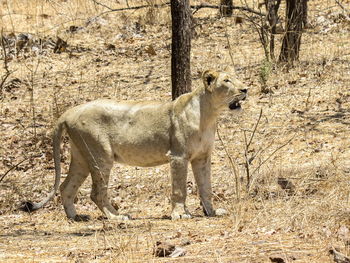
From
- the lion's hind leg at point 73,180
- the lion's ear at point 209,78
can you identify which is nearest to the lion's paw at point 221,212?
the lion's ear at point 209,78

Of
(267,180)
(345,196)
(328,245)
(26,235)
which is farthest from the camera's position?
(267,180)

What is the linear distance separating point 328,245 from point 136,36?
12.4 m

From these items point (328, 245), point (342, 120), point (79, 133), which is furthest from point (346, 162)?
point (328, 245)

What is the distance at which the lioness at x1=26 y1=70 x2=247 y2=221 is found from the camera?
8.05 metres

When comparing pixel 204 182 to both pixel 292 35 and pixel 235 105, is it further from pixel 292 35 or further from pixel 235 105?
pixel 292 35

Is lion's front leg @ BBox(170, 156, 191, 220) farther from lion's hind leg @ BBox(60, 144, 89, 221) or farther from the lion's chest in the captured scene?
lion's hind leg @ BBox(60, 144, 89, 221)

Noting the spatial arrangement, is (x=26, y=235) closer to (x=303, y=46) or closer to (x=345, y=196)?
(x=345, y=196)

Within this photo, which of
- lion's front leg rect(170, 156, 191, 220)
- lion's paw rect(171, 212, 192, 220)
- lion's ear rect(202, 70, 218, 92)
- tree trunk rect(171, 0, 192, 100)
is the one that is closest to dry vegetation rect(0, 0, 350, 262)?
lion's paw rect(171, 212, 192, 220)

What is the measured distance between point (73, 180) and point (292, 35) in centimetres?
652

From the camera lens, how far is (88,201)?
959 centimetres

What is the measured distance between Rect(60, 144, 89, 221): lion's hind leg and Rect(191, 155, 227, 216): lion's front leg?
51.3 inches

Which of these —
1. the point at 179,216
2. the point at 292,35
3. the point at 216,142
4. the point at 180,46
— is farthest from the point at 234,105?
the point at 292,35

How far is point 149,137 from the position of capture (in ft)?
27.3

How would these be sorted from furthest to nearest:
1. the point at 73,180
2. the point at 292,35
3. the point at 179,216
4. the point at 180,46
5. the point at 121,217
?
the point at 292,35 < the point at 180,46 < the point at 73,180 < the point at 121,217 < the point at 179,216
